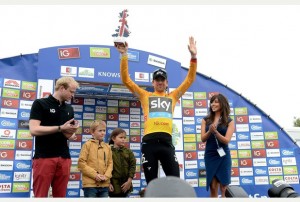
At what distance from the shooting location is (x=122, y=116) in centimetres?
612

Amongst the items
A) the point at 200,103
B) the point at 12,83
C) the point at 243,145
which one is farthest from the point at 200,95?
the point at 12,83

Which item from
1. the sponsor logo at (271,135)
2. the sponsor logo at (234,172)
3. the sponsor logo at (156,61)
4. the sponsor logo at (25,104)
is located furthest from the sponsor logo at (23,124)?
the sponsor logo at (271,135)

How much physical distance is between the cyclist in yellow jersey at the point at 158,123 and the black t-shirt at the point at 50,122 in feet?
2.42

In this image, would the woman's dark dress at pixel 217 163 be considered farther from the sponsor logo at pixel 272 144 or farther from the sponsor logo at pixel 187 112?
the sponsor logo at pixel 272 144

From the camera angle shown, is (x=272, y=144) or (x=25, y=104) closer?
(x=25, y=104)

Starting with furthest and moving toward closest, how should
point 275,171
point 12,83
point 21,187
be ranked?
point 275,171 → point 12,83 → point 21,187

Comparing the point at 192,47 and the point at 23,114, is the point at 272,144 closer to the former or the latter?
the point at 192,47

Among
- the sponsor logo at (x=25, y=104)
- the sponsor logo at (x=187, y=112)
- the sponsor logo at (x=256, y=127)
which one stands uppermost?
the sponsor logo at (x=25, y=104)

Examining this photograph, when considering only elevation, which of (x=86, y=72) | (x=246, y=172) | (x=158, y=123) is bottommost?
(x=246, y=172)

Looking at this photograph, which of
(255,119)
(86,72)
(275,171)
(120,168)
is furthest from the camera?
(255,119)

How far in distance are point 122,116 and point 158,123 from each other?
10.5 feet

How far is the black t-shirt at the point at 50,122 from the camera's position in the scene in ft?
8.89
